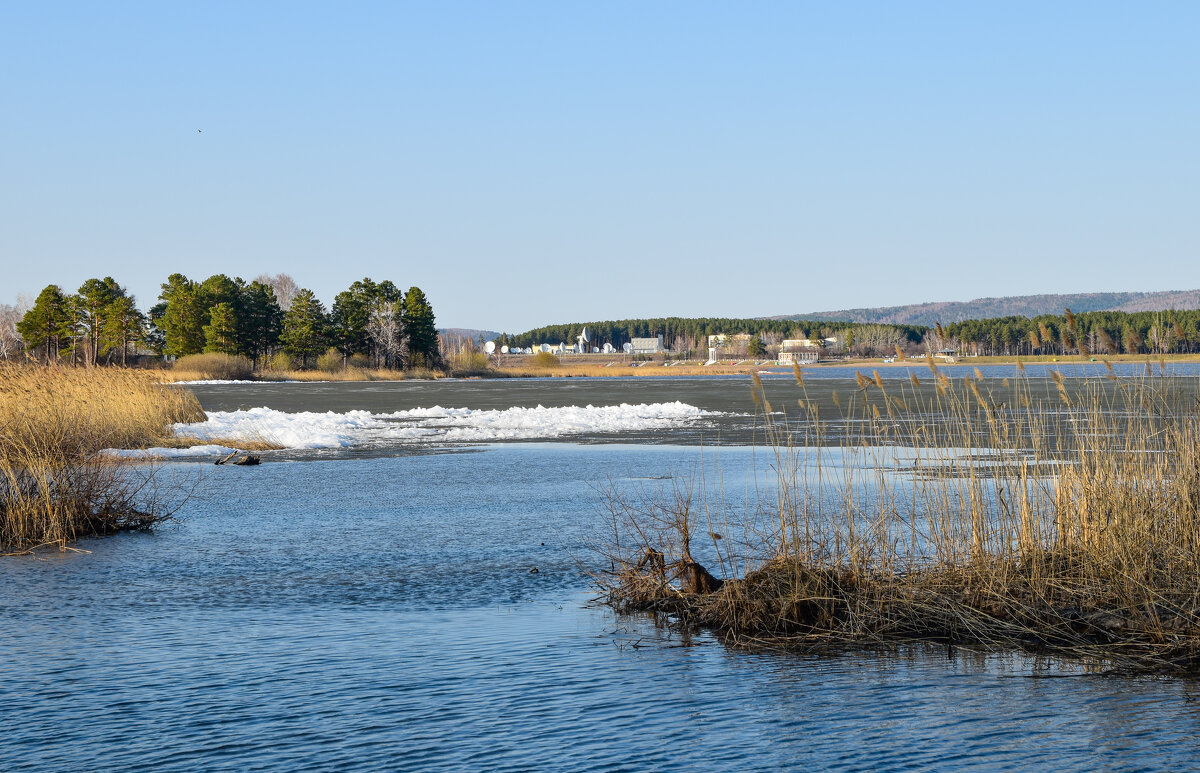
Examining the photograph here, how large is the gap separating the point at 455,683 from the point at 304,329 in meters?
104

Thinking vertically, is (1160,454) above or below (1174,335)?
below

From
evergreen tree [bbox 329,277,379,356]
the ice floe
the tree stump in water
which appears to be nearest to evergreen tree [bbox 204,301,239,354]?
evergreen tree [bbox 329,277,379,356]

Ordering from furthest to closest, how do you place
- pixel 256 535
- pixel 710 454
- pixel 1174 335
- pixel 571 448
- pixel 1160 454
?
pixel 571 448
pixel 710 454
pixel 256 535
pixel 1174 335
pixel 1160 454

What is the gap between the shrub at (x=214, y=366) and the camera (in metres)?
99.6

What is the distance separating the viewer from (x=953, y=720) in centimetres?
593

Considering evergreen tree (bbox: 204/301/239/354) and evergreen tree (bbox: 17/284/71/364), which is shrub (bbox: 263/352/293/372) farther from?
evergreen tree (bbox: 17/284/71/364)

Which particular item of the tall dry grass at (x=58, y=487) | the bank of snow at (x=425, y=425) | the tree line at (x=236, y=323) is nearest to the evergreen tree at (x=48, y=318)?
the tree line at (x=236, y=323)

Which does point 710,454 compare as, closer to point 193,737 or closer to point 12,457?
point 12,457

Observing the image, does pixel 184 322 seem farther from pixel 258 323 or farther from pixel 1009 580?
pixel 1009 580

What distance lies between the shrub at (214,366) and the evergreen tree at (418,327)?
19.8m

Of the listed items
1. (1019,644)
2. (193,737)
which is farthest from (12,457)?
(1019,644)

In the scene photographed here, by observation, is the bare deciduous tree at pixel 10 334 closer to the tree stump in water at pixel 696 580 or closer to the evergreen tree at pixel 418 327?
the evergreen tree at pixel 418 327

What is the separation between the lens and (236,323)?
10700 centimetres

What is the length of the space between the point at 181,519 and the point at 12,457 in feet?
7.04
